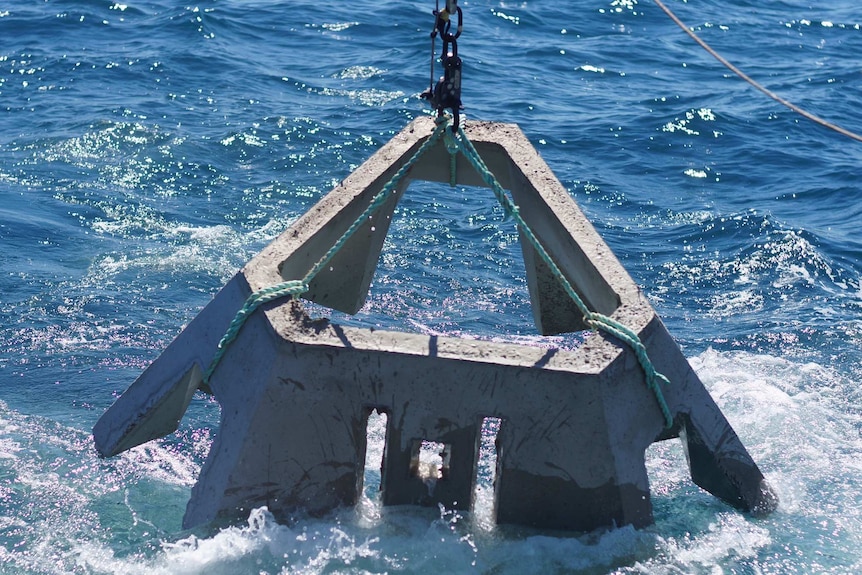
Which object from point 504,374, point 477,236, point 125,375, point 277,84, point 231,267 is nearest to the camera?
point 504,374

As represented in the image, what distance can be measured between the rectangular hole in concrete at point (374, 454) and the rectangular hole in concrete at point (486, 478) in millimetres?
593

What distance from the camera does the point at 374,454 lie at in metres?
7.09

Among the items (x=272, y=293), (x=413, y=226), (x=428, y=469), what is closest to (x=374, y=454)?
(x=428, y=469)

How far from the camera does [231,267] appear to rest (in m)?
10.1

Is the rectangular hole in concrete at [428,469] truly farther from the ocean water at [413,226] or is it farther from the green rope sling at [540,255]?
the green rope sling at [540,255]

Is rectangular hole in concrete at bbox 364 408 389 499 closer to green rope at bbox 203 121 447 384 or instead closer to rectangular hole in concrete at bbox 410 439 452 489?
rectangular hole in concrete at bbox 410 439 452 489

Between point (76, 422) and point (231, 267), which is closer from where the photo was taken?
point (76, 422)

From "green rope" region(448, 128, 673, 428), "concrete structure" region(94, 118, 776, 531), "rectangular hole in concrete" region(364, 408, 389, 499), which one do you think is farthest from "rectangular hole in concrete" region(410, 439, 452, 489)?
"green rope" region(448, 128, 673, 428)

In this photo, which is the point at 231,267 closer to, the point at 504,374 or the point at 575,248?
the point at 575,248

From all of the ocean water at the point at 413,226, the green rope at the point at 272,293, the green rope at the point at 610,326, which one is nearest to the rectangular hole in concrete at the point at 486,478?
the ocean water at the point at 413,226

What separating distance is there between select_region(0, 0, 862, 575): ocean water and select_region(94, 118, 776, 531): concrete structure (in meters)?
0.19

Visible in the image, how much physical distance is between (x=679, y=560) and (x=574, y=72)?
1278cm

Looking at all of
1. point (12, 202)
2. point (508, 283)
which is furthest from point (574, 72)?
point (12, 202)

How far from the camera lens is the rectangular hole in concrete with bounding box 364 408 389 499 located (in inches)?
255
